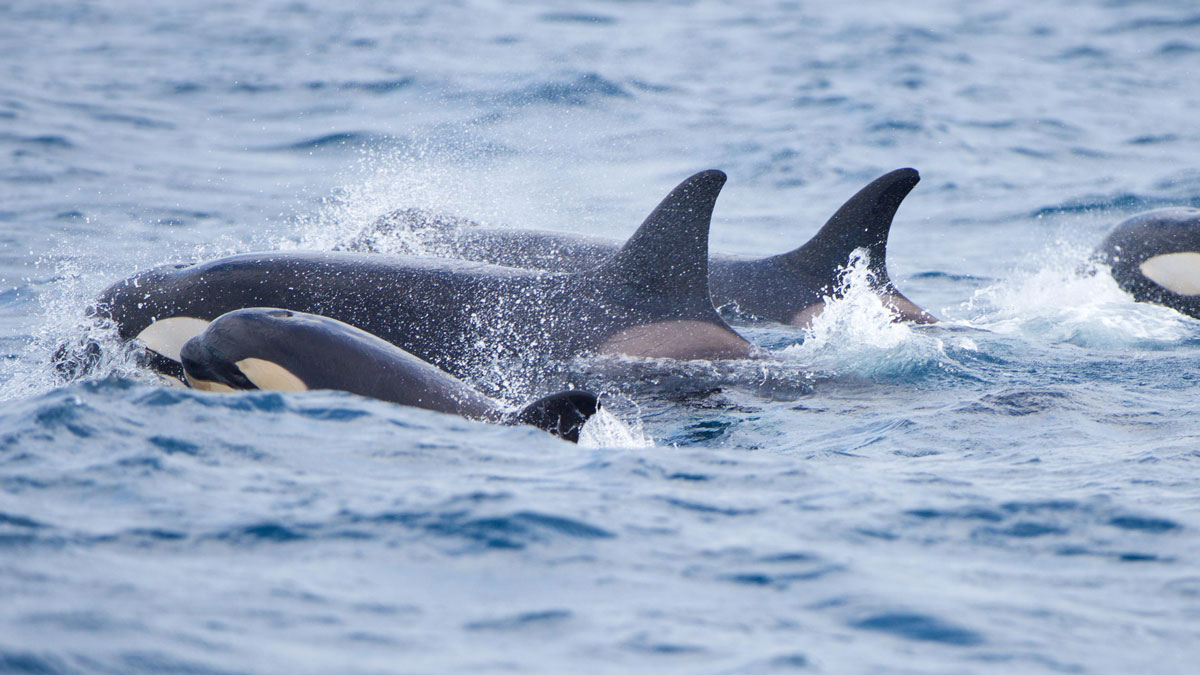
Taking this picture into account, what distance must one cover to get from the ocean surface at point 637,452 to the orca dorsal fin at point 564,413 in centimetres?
13

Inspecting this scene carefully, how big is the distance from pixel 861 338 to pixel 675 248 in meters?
1.85

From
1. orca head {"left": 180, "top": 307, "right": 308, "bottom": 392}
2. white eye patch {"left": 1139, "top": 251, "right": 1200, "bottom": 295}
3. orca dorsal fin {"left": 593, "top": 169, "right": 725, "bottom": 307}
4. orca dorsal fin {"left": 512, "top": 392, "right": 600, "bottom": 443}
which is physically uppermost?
orca dorsal fin {"left": 593, "top": 169, "right": 725, "bottom": 307}

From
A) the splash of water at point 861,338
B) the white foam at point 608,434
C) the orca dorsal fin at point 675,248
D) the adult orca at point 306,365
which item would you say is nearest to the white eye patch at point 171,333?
the adult orca at point 306,365

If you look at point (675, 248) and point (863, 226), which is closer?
point (675, 248)

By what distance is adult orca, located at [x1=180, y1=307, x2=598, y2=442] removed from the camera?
6871mm

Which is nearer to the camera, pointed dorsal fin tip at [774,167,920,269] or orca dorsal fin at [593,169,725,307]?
orca dorsal fin at [593,169,725,307]

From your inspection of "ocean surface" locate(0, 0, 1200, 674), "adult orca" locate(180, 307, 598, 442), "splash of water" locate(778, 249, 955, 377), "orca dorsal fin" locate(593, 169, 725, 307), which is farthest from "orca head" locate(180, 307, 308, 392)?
"splash of water" locate(778, 249, 955, 377)

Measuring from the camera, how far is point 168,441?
19.7 ft

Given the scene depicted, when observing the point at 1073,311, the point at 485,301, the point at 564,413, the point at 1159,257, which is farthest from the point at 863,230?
the point at 564,413

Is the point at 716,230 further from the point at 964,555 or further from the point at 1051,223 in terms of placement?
the point at 964,555

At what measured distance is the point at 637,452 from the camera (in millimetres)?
6395

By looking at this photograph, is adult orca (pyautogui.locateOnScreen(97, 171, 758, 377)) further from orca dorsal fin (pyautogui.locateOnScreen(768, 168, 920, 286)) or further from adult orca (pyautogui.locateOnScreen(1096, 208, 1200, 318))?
adult orca (pyautogui.locateOnScreen(1096, 208, 1200, 318))

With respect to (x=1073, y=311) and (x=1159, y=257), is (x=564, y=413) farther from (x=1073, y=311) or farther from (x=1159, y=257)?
A: (x=1159, y=257)

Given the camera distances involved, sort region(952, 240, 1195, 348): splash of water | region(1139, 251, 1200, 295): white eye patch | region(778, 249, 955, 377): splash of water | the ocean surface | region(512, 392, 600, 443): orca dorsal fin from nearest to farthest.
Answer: the ocean surface → region(512, 392, 600, 443): orca dorsal fin → region(778, 249, 955, 377): splash of water → region(952, 240, 1195, 348): splash of water → region(1139, 251, 1200, 295): white eye patch
